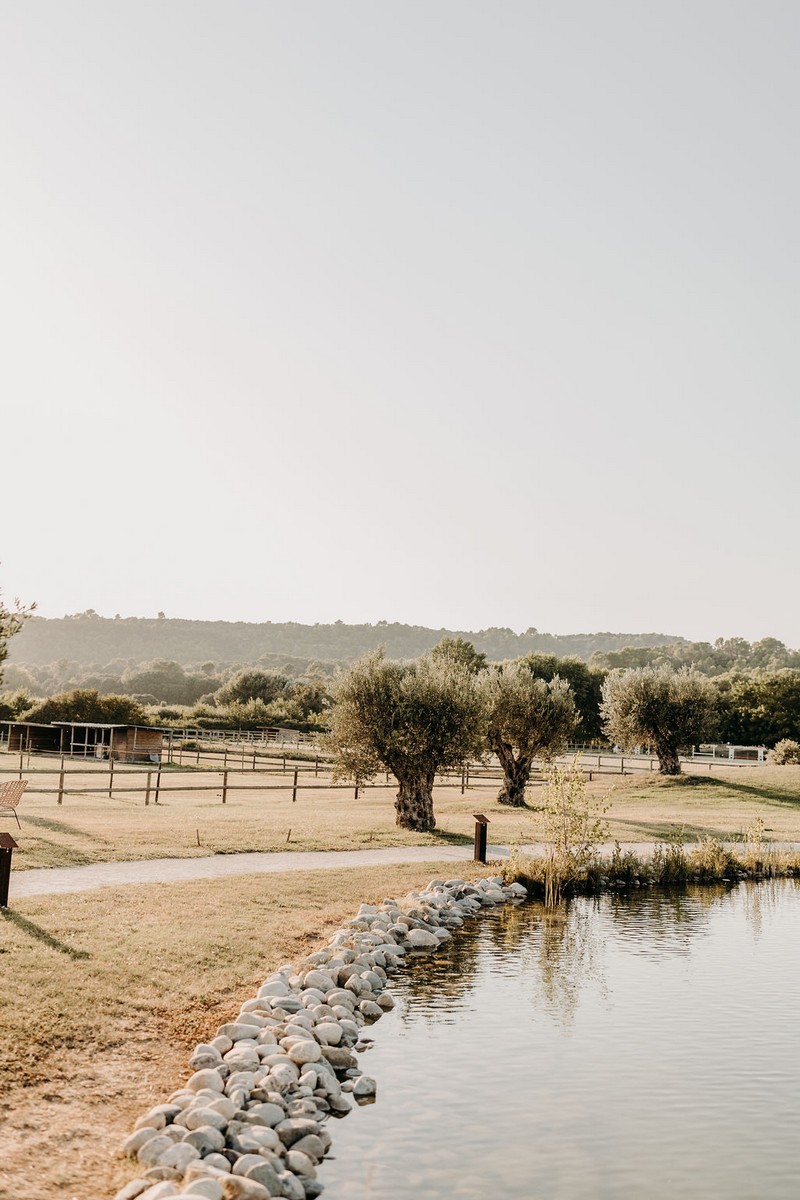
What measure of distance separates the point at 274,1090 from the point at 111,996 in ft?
8.67

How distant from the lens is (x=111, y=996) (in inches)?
452

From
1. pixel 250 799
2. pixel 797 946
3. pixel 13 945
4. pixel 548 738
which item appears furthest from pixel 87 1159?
pixel 548 738

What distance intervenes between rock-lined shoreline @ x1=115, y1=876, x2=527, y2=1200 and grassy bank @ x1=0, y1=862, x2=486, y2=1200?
0.34 metres

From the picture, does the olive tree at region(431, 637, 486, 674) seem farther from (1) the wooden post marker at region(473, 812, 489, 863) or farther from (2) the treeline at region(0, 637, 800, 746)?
(1) the wooden post marker at region(473, 812, 489, 863)

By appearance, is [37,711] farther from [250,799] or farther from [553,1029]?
[553,1029]

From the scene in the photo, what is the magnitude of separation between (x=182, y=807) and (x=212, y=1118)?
81.3 feet

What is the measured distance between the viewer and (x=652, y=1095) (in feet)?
35.3

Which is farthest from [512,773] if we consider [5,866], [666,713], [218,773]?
[5,866]

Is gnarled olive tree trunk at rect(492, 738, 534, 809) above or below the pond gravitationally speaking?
above

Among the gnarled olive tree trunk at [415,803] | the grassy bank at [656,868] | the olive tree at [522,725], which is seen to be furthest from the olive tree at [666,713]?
the gnarled olive tree trunk at [415,803]

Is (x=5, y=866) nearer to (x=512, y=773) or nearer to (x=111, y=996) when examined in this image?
(x=111, y=996)

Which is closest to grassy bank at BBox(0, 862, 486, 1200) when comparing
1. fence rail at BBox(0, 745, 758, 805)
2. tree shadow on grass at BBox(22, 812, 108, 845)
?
tree shadow on grass at BBox(22, 812, 108, 845)

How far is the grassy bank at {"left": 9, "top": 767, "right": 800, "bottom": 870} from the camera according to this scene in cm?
2289

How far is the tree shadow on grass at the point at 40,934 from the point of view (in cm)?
1276
